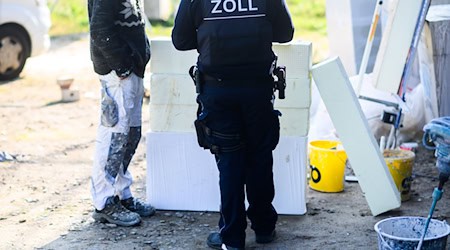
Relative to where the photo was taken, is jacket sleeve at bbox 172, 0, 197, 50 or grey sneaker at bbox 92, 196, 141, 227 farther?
grey sneaker at bbox 92, 196, 141, 227

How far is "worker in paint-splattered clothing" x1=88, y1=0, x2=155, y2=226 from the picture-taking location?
5402mm

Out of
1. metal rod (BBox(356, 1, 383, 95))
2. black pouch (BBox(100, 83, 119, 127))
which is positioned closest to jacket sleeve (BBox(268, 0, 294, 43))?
black pouch (BBox(100, 83, 119, 127))

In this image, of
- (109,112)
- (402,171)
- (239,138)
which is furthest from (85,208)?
(402,171)

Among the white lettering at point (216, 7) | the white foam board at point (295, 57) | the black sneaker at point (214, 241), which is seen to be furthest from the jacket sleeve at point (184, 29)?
the black sneaker at point (214, 241)

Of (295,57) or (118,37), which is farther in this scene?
(295,57)

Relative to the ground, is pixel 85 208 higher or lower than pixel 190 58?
lower

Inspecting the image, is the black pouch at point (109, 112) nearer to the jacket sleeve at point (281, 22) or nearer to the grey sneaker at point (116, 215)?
the grey sneaker at point (116, 215)

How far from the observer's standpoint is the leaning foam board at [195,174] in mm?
5871

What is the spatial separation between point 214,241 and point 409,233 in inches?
50.7

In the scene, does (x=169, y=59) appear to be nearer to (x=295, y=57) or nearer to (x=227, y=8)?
(x=295, y=57)

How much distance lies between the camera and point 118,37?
544 cm

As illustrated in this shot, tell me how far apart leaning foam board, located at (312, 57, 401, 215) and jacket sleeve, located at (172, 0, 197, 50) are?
1.09m

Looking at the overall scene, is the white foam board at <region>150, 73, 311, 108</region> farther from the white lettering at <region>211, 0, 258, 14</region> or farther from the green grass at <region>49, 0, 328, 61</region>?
the green grass at <region>49, 0, 328, 61</region>

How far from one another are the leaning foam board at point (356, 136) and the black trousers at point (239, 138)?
805 millimetres
